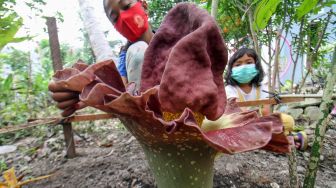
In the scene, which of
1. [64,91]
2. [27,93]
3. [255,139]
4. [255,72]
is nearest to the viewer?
[255,139]

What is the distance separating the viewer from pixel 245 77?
100 inches

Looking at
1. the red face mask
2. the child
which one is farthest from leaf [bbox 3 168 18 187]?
the child

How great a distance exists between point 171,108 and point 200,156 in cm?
20

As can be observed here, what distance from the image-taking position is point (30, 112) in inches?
135

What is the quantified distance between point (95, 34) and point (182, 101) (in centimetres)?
293

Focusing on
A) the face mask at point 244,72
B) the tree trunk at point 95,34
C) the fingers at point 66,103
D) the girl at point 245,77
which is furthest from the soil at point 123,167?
the fingers at point 66,103

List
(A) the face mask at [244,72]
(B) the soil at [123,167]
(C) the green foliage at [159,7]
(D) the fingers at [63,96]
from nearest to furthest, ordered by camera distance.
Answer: (D) the fingers at [63,96] → (B) the soil at [123,167] → (A) the face mask at [244,72] → (C) the green foliage at [159,7]

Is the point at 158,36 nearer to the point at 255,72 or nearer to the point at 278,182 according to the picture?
the point at 278,182

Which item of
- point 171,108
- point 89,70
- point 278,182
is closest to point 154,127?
point 171,108

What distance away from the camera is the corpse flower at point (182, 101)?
0.49m

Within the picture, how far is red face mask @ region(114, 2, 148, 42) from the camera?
1245 millimetres

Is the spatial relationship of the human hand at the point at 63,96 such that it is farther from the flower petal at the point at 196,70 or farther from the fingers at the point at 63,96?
the flower petal at the point at 196,70

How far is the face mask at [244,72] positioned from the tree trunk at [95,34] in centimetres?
129

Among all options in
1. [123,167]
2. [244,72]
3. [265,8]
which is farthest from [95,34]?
[265,8]
